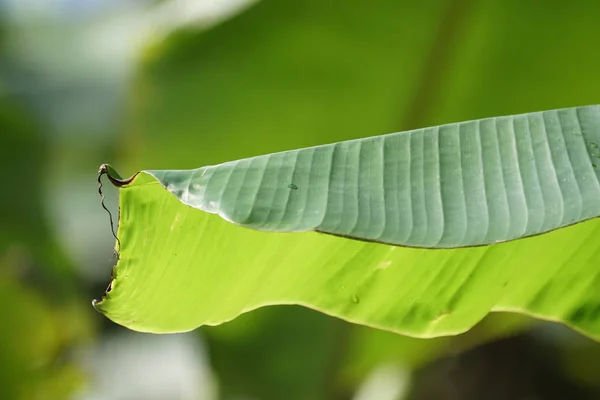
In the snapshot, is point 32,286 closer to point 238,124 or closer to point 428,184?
point 238,124

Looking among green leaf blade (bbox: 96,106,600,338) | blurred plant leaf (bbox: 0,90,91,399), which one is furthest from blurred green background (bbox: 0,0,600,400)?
green leaf blade (bbox: 96,106,600,338)

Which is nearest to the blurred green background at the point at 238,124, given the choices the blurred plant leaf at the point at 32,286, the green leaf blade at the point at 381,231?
the blurred plant leaf at the point at 32,286

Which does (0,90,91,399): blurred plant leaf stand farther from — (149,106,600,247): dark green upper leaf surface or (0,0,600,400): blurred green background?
(149,106,600,247): dark green upper leaf surface

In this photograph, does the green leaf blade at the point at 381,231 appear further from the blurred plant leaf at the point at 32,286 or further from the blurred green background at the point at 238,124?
the blurred plant leaf at the point at 32,286

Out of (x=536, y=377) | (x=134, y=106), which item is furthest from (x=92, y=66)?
(x=536, y=377)

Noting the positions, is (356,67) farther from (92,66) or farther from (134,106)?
(92,66)
